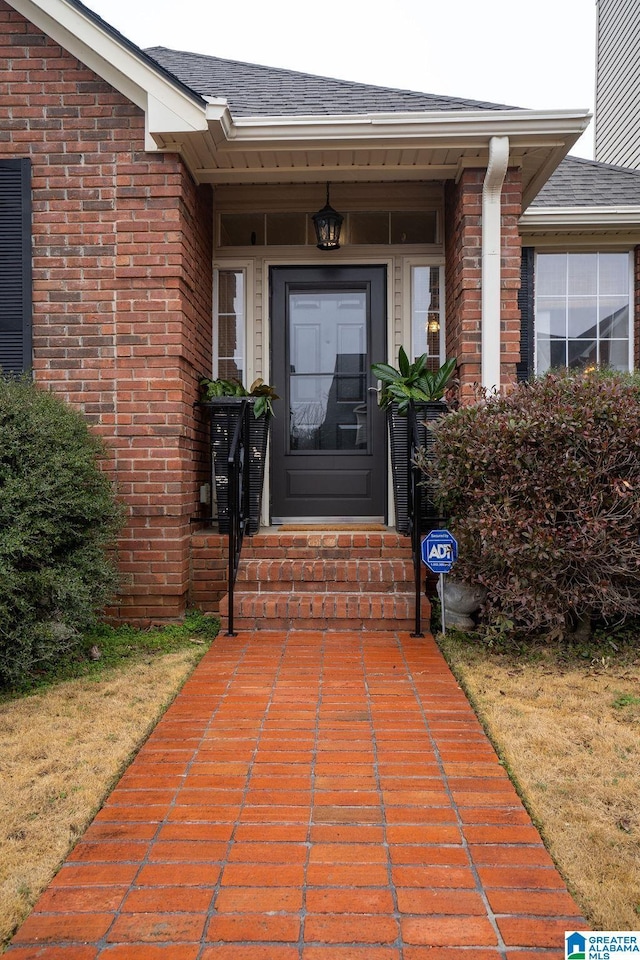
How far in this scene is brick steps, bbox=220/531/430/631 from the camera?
4.14 m

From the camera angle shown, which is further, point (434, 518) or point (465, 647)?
point (434, 518)

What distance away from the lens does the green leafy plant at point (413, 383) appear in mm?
4684

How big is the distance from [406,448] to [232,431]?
49.3 inches

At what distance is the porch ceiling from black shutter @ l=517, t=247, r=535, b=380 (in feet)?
4.12

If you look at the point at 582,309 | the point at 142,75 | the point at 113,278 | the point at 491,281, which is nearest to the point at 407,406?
the point at 491,281

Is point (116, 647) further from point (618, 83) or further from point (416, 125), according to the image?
point (618, 83)

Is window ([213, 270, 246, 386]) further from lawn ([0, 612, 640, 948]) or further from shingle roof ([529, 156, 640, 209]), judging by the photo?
shingle roof ([529, 156, 640, 209])

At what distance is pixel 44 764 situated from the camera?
2.42 meters

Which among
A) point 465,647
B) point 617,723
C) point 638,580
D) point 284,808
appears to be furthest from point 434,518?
point 284,808

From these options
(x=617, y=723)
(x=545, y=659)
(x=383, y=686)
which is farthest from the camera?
(x=545, y=659)

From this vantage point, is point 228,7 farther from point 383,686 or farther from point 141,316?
point 383,686

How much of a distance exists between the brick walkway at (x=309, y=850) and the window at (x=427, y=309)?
3.29 metres

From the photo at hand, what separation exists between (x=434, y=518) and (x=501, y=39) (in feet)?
87.5

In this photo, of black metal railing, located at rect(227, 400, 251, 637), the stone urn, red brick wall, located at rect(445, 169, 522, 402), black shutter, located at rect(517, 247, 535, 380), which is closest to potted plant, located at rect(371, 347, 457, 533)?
red brick wall, located at rect(445, 169, 522, 402)
